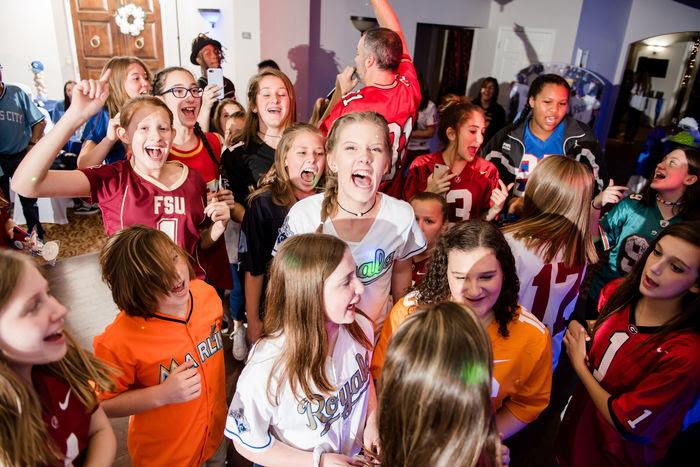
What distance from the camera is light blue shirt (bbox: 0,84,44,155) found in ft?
14.0

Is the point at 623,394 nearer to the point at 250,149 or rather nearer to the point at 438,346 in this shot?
the point at 438,346

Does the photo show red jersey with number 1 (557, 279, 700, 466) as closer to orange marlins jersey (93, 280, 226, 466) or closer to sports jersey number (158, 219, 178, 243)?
orange marlins jersey (93, 280, 226, 466)

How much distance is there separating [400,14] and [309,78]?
1.85 m

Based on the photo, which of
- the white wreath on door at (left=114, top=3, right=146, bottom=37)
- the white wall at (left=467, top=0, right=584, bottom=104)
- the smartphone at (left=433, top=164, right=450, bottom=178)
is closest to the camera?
the smartphone at (left=433, top=164, right=450, bottom=178)

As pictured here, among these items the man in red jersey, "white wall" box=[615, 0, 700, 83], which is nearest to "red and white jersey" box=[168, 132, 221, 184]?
the man in red jersey

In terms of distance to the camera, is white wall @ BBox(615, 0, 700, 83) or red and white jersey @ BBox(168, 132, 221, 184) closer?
red and white jersey @ BBox(168, 132, 221, 184)

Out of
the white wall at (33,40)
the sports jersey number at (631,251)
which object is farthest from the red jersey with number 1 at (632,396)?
the white wall at (33,40)

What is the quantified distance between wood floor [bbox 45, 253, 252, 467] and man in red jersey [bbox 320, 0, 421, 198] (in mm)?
1673

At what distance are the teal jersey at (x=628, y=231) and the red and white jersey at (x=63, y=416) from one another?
2.80 metres

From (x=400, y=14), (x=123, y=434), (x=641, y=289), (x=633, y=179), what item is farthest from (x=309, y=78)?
(x=641, y=289)

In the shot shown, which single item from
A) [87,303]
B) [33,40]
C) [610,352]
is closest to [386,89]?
[610,352]

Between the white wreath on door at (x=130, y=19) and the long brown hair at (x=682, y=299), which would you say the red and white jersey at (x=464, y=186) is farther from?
the white wreath on door at (x=130, y=19)

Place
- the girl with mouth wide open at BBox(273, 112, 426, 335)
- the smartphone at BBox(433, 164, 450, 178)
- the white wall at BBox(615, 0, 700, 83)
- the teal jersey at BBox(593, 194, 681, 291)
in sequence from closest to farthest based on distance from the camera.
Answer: the girl with mouth wide open at BBox(273, 112, 426, 335) < the teal jersey at BBox(593, 194, 681, 291) < the smartphone at BBox(433, 164, 450, 178) < the white wall at BBox(615, 0, 700, 83)

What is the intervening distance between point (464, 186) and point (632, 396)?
170 centimetres
